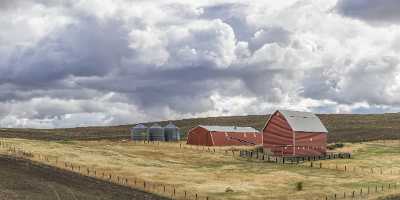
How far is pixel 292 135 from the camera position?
95.2 m

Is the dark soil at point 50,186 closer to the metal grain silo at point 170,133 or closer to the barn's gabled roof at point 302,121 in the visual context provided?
the barn's gabled roof at point 302,121

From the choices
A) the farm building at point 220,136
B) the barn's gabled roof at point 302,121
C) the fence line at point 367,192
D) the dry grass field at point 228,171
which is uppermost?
the barn's gabled roof at point 302,121

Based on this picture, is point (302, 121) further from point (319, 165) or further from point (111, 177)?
point (111, 177)

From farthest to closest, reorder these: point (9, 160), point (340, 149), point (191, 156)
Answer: point (340, 149) < point (191, 156) < point (9, 160)

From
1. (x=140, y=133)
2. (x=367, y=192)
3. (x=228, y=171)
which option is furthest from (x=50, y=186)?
(x=140, y=133)

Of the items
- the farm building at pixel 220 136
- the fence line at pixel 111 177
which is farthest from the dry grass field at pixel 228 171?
the farm building at pixel 220 136

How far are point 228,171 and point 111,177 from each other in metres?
18.1

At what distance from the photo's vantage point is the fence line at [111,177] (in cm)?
5378

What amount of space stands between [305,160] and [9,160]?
153 ft

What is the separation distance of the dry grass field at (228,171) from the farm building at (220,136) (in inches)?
600

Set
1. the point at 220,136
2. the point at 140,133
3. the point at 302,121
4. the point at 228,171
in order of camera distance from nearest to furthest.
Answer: the point at 228,171 < the point at 302,121 < the point at 220,136 < the point at 140,133

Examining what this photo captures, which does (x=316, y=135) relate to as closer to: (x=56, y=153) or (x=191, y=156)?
(x=191, y=156)

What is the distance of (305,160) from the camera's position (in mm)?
89000

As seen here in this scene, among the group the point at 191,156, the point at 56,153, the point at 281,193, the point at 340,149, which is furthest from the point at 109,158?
the point at 340,149
